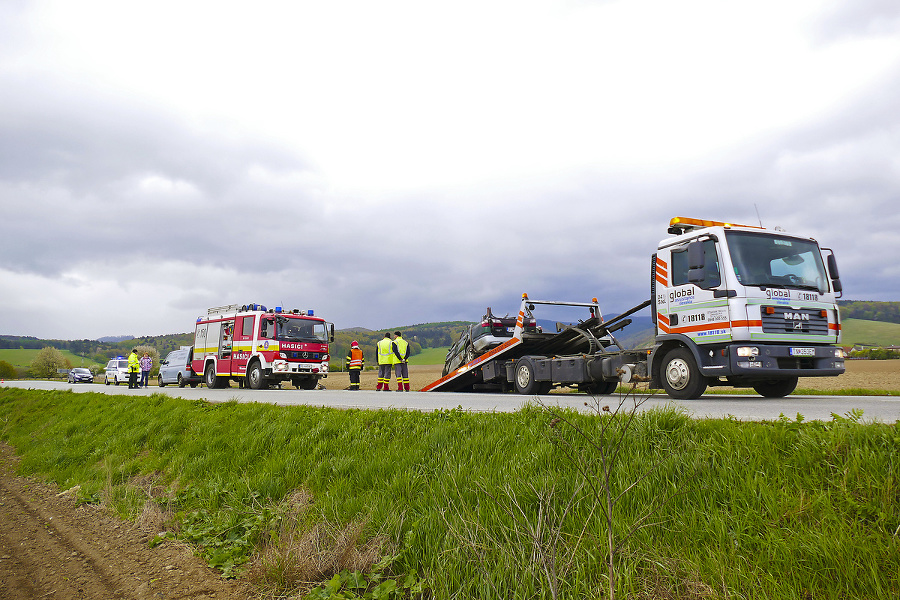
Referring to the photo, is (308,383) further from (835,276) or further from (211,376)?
(835,276)

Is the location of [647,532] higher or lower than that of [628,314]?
lower

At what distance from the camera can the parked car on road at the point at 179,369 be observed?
2659cm

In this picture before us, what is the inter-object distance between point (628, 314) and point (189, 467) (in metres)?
8.74

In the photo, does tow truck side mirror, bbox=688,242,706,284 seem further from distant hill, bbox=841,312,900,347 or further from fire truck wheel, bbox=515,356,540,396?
distant hill, bbox=841,312,900,347

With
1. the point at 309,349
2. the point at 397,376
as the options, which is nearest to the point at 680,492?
the point at 397,376

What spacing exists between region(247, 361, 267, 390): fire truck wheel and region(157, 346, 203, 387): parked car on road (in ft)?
18.2

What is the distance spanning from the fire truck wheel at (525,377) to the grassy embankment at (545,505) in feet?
20.7

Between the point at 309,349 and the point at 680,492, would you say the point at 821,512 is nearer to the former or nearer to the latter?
the point at 680,492

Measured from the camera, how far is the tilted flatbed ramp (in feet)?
40.0

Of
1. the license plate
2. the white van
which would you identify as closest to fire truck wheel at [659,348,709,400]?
the license plate

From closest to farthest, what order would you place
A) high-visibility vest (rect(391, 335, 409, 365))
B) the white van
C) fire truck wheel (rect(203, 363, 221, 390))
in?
high-visibility vest (rect(391, 335, 409, 365)) → fire truck wheel (rect(203, 363, 221, 390)) → the white van

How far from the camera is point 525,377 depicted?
13.2m

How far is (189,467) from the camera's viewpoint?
704 cm

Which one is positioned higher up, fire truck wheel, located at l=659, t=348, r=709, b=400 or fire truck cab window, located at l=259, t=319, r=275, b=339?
fire truck cab window, located at l=259, t=319, r=275, b=339
